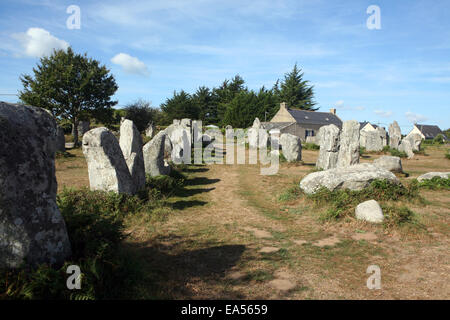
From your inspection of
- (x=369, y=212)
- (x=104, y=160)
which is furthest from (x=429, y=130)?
(x=104, y=160)

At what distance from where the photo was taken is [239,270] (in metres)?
4.89

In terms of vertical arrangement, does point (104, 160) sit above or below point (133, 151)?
below

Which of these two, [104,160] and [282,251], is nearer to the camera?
[282,251]

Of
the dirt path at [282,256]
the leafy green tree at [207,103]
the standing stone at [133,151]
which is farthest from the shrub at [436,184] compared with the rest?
the leafy green tree at [207,103]

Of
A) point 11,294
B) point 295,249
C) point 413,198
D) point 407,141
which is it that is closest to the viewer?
point 11,294

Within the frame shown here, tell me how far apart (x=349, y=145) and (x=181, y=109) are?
123 feet

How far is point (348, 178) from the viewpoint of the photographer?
8.72 metres

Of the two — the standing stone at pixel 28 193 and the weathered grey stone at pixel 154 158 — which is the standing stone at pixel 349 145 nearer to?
the weathered grey stone at pixel 154 158

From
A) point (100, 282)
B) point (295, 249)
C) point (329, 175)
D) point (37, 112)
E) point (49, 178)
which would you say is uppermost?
point (37, 112)

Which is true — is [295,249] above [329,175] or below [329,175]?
below

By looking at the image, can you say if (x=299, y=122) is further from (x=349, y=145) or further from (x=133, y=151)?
(x=133, y=151)

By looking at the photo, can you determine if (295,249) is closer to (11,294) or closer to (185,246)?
(185,246)

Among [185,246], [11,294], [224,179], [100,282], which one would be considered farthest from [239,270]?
[224,179]

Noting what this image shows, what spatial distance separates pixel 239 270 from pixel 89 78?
87.8 feet
